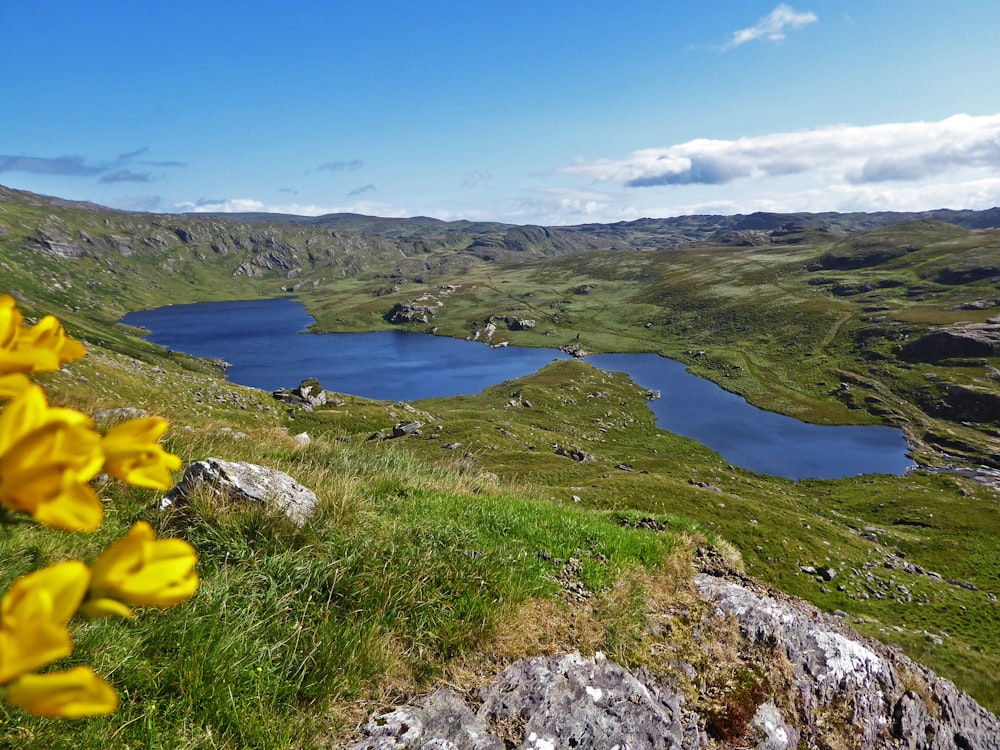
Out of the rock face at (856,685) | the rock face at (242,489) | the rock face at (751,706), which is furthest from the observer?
the rock face at (856,685)

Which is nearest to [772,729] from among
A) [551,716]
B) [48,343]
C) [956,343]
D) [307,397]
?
[551,716]

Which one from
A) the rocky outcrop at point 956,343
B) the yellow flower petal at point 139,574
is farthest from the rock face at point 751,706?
the rocky outcrop at point 956,343

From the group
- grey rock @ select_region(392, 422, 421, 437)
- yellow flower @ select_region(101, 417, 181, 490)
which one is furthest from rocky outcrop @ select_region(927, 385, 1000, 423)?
yellow flower @ select_region(101, 417, 181, 490)

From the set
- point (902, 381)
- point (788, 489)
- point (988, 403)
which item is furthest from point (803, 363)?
point (788, 489)

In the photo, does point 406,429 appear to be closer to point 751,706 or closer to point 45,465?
point 751,706

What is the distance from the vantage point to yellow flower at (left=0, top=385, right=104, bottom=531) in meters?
1.22

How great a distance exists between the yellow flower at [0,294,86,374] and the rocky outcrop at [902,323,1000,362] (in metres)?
170

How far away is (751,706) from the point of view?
24.9ft

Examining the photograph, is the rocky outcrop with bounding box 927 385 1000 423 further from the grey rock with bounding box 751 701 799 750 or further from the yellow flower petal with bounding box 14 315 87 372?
the yellow flower petal with bounding box 14 315 87 372

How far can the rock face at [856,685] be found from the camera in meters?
8.58

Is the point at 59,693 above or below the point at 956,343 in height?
above

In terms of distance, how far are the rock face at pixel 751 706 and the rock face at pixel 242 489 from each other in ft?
9.88

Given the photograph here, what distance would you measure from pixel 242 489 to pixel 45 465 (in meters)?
6.49

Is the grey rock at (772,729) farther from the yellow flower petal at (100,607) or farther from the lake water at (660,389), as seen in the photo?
the lake water at (660,389)
